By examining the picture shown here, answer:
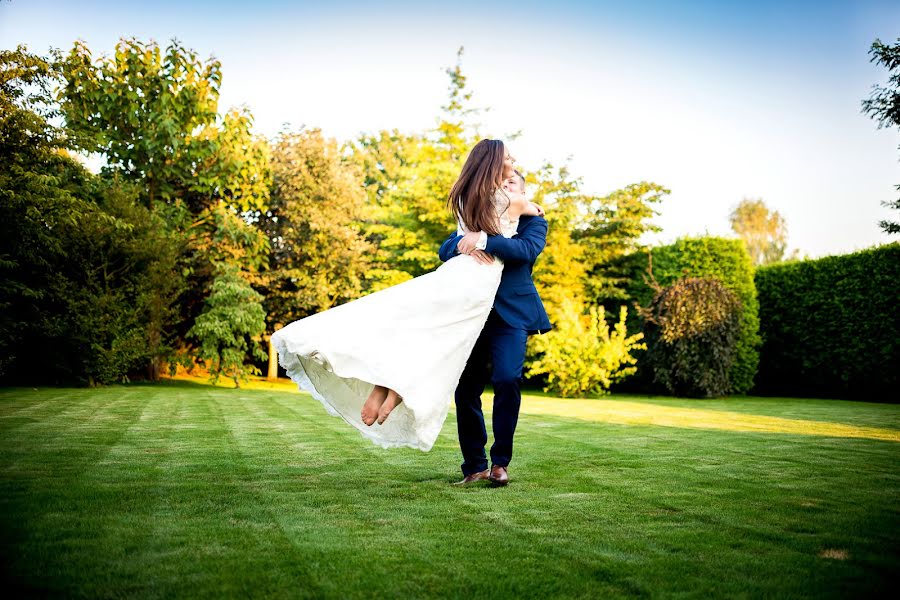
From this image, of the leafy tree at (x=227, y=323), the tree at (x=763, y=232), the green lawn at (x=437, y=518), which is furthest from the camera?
the tree at (x=763, y=232)

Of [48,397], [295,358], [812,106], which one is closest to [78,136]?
[48,397]

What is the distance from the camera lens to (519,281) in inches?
169

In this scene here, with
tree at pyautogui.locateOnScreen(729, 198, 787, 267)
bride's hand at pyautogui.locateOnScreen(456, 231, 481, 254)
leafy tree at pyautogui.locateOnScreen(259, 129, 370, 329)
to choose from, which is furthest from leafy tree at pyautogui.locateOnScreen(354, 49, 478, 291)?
tree at pyautogui.locateOnScreen(729, 198, 787, 267)

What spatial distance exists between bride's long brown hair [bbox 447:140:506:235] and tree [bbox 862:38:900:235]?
1132cm

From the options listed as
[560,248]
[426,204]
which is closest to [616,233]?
[560,248]

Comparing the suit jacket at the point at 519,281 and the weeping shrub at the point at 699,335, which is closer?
the suit jacket at the point at 519,281

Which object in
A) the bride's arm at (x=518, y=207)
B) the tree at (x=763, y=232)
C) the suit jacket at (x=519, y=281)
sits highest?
the tree at (x=763, y=232)

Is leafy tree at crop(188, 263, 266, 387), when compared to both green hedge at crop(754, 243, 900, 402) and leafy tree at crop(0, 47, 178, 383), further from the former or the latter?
green hedge at crop(754, 243, 900, 402)

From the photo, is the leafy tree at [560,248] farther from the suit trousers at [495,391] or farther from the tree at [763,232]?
the tree at [763,232]

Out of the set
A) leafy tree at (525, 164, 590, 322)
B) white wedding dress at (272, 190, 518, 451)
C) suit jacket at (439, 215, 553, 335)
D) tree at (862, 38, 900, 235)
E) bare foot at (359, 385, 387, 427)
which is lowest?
bare foot at (359, 385, 387, 427)

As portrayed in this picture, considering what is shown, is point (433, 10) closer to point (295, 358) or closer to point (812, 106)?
point (812, 106)

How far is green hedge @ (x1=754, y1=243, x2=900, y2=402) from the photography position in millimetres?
14484

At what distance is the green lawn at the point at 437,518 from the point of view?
7.32 feet

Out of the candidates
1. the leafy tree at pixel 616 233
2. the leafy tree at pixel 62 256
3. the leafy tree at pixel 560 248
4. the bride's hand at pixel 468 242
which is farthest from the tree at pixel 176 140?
the bride's hand at pixel 468 242
